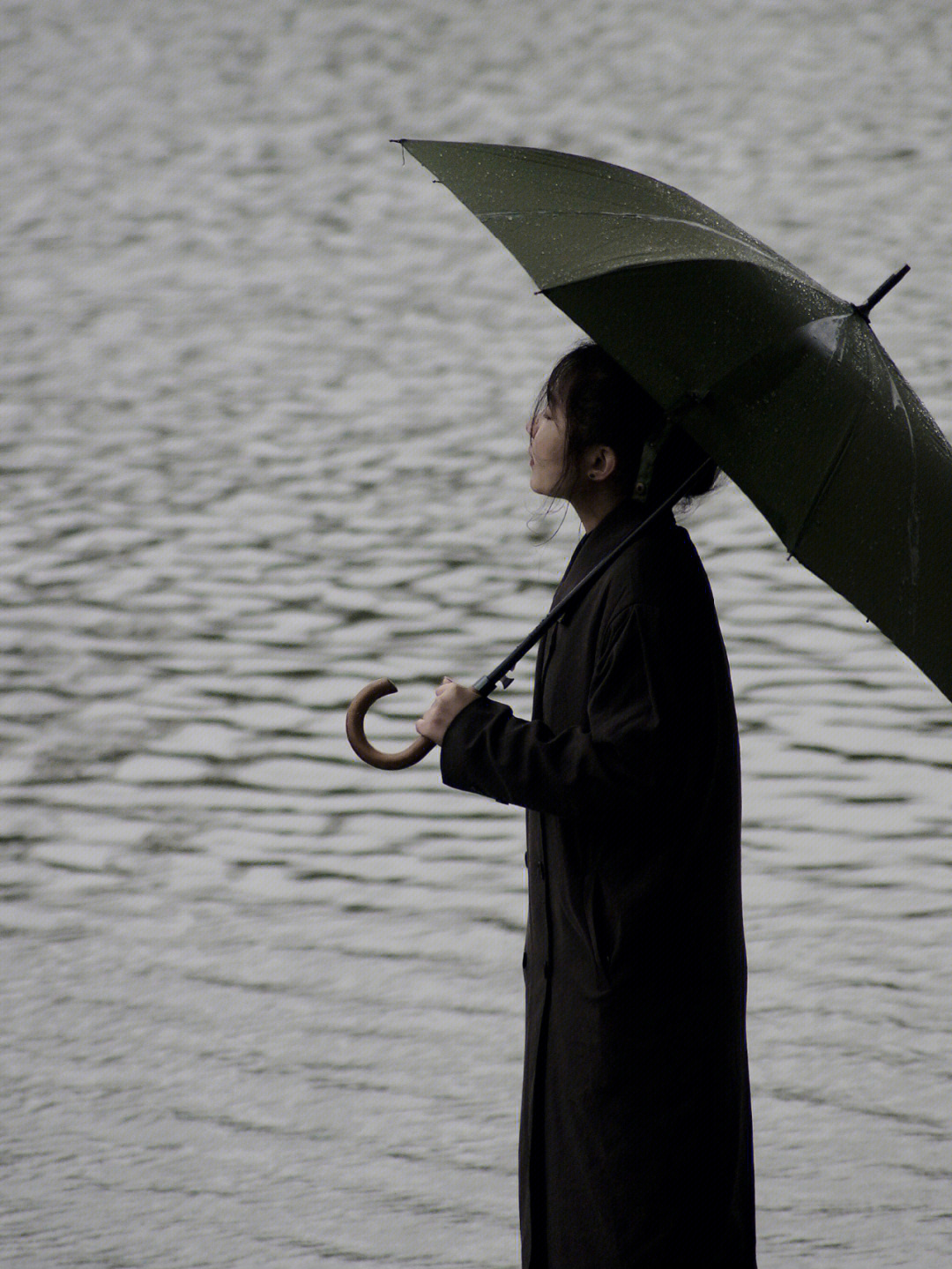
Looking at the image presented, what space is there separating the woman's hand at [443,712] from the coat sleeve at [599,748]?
4 cm

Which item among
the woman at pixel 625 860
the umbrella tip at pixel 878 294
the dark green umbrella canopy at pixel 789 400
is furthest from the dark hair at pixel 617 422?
the umbrella tip at pixel 878 294

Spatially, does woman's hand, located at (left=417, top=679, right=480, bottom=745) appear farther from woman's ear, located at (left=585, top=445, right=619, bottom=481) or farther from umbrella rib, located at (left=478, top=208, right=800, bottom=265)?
umbrella rib, located at (left=478, top=208, right=800, bottom=265)

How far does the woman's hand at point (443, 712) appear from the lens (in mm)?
2189

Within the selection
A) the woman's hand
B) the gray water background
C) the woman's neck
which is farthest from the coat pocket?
the gray water background

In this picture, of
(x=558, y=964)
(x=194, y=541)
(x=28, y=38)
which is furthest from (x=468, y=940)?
(x=28, y=38)

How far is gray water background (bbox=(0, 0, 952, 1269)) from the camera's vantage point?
3365 millimetres

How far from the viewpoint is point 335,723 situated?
17.8ft

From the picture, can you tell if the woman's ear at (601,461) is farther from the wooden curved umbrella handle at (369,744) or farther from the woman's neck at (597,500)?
the wooden curved umbrella handle at (369,744)

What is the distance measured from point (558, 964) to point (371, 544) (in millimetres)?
4756

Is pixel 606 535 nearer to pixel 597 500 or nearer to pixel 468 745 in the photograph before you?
pixel 597 500

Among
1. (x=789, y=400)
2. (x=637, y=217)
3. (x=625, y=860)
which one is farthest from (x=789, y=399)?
(x=625, y=860)

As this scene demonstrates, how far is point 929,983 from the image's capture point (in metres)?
3.95

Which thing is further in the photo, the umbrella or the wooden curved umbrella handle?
the wooden curved umbrella handle

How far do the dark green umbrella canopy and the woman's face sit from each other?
14 cm
